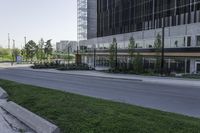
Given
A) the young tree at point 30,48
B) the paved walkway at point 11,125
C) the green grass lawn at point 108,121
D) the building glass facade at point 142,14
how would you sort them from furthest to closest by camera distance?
the young tree at point 30,48, the building glass facade at point 142,14, the paved walkway at point 11,125, the green grass lawn at point 108,121

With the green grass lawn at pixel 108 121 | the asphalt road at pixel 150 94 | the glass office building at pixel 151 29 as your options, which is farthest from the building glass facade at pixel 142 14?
the green grass lawn at pixel 108 121

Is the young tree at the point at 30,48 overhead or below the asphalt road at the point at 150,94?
overhead

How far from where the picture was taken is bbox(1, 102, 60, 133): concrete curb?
7896mm

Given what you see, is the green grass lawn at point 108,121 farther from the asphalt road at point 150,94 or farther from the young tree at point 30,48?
the young tree at point 30,48

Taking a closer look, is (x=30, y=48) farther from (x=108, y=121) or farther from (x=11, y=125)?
(x=108, y=121)

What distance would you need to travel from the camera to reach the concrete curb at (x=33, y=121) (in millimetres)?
7896

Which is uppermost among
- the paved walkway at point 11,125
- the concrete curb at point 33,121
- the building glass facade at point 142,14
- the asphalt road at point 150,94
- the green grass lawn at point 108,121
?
the building glass facade at point 142,14

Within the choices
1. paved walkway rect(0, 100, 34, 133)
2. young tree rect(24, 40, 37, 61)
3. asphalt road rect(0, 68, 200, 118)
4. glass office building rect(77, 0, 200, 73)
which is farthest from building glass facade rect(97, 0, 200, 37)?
paved walkway rect(0, 100, 34, 133)

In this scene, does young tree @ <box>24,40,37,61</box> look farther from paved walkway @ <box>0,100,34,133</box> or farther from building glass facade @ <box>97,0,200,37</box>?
paved walkway @ <box>0,100,34,133</box>

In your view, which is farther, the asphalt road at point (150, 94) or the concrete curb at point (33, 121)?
the asphalt road at point (150, 94)

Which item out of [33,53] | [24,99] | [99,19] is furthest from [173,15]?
[33,53]

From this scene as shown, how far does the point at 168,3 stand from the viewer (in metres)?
53.7

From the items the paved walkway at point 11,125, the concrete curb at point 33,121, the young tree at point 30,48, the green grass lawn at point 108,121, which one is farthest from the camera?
the young tree at point 30,48

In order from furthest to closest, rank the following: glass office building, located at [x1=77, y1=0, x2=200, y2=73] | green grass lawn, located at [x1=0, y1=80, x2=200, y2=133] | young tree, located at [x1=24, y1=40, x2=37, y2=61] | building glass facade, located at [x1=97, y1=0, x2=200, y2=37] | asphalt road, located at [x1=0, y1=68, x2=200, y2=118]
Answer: young tree, located at [x1=24, y1=40, x2=37, y2=61], building glass facade, located at [x1=97, y1=0, x2=200, y2=37], glass office building, located at [x1=77, y1=0, x2=200, y2=73], asphalt road, located at [x1=0, y1=68, x2=200, y2=118], green grass lawn, located at [x1=0, y1=80, x2=200, y2=133]
